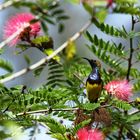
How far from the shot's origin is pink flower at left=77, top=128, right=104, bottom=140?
1.79 meters

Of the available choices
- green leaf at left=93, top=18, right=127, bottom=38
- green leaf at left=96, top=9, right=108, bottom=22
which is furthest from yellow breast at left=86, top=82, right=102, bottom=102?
green leaf at left=96, top=9, right=108, bottom=22

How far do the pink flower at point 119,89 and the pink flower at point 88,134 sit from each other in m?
0.23

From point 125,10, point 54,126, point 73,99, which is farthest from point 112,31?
point 125,10

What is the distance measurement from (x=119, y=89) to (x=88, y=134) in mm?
308

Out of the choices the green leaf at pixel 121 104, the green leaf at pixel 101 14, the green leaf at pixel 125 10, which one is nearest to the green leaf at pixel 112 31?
the green leaf at pixel 121 104

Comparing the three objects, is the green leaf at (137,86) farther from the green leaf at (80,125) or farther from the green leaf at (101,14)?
the green leaf at (101,14)

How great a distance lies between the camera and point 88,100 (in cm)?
207

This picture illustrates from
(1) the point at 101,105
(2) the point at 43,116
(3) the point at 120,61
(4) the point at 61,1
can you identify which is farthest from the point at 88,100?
(4) the point at 61,1

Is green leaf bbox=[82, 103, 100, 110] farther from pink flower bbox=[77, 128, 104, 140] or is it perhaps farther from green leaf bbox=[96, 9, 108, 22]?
green leaf bbox=[96, 9, 108, 22]

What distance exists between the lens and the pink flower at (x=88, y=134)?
1789 millimetres

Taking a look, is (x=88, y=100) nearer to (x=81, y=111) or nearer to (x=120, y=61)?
(x=81, y=111)

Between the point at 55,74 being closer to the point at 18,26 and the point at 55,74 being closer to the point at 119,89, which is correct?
the point at 119,89

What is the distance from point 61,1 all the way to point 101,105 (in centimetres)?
83

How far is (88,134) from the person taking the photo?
1812mm
